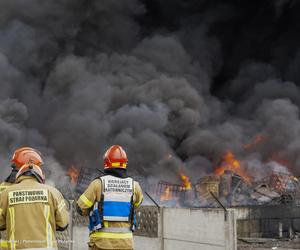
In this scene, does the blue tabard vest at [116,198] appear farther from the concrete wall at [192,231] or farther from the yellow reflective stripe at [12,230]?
the concrete wall at [192,231]

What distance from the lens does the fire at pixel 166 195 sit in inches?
722

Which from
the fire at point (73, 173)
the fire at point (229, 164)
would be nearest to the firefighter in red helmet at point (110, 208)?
the fire at point (73, 173)

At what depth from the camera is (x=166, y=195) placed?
18.9 meters

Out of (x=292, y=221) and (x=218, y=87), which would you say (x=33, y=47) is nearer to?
(x=218, y=87)

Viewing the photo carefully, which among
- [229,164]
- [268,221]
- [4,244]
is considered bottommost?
[268,221]

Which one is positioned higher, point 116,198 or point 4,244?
point 116,198

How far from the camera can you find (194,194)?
61.6ft

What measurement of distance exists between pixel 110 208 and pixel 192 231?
234cm

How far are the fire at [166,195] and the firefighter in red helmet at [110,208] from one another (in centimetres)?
1430

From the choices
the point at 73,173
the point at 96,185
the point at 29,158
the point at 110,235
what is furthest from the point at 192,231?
the point at 73,173

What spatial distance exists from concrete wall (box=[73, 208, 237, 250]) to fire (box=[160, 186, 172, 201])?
11.5 m

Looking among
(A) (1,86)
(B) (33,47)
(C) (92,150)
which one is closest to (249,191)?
(C) (92,150)

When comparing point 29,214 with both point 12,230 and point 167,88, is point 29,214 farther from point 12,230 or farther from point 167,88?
point 167,88

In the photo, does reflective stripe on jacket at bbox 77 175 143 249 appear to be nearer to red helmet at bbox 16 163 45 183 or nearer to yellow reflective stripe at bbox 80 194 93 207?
yellow reflective stripe at bbox 80 194 93 207
